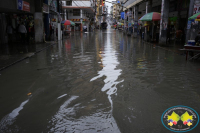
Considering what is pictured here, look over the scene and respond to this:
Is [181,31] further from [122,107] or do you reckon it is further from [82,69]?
[122,107]

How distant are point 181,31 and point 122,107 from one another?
19.5 m

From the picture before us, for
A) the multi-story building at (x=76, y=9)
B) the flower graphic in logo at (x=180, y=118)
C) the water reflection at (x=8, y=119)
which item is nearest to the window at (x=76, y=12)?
the multi-story building at (x=76, y=9)

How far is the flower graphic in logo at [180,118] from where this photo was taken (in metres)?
3.66

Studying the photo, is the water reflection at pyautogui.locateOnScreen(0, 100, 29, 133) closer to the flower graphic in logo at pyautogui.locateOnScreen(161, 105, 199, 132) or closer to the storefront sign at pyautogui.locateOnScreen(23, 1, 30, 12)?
the flower graphic in logo at pyautogui.locateOnScreen(161, 105, 199, 132)

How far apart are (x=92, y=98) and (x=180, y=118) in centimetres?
214

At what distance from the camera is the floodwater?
3.75 meters

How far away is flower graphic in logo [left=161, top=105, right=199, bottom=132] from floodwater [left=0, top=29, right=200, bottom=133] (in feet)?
0.47

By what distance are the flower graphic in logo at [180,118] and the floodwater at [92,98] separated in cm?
14

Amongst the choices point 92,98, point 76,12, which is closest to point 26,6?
point 92,98

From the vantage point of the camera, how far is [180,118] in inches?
155

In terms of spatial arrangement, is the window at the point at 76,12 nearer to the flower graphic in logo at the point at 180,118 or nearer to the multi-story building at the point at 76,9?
the multi-story building at the point at 76,9

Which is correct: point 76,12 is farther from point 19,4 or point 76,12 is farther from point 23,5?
point 19,4

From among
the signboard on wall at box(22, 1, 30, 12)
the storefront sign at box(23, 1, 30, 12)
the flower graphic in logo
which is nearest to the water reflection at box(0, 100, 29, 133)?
the flower graphic in logo

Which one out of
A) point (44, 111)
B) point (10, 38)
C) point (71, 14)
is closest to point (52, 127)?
point (44, 111)
